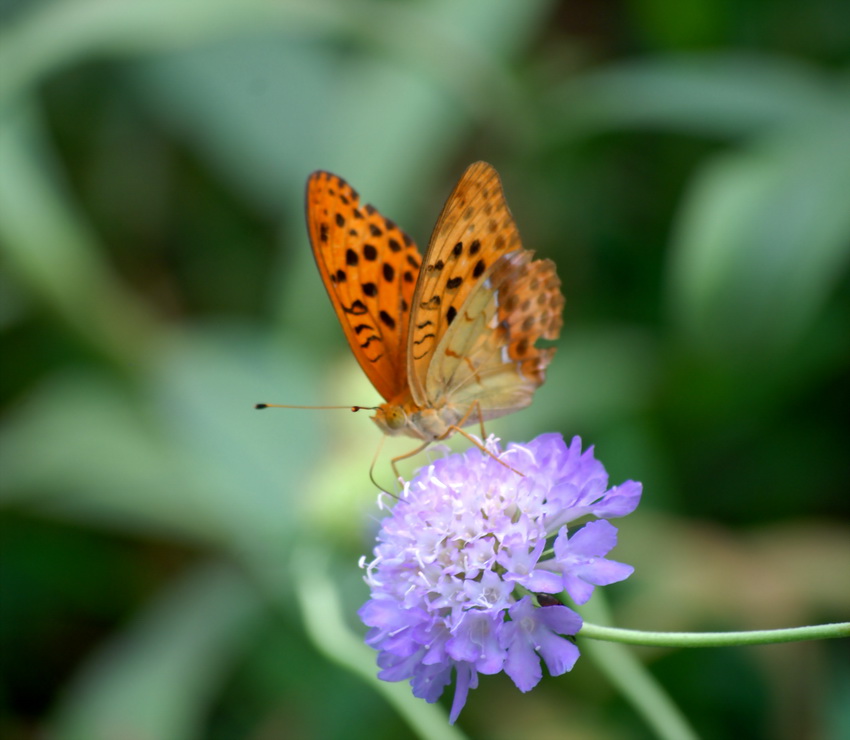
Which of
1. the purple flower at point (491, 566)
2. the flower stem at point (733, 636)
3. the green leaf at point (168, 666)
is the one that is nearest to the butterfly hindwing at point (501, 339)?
the purple flower at point (491, 566)

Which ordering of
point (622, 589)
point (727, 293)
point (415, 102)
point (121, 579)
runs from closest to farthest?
point (727, 293) < point (622, 589) < point (121, 579) < point (415, 102)

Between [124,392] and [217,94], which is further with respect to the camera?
[217,94]

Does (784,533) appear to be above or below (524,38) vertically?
below

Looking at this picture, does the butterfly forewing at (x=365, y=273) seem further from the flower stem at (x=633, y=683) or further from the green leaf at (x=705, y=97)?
the green leaf at (x=705, y=97)

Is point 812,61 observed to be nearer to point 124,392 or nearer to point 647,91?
point 647,91

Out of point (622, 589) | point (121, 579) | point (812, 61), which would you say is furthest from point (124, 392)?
point (812, 61)

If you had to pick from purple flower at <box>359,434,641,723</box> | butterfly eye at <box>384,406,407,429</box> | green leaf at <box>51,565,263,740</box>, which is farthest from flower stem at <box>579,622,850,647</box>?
green leaf at <box>51,565,263,740</box>

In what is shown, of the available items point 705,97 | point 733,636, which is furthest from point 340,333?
point 733,636
